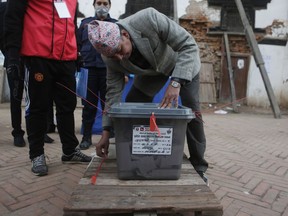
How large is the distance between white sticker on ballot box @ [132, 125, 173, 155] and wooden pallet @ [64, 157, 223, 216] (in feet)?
0.65

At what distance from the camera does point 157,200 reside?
1810 millimetres

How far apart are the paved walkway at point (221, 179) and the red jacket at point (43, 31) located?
105cm

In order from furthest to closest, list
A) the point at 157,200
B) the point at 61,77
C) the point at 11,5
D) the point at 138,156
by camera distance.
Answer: the point at 61,77, the point at 11,5, the point at 138,156, the point at 157,200

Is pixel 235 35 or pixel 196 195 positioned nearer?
pixel 196 195

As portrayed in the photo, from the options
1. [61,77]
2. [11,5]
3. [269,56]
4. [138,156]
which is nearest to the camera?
[138,156]

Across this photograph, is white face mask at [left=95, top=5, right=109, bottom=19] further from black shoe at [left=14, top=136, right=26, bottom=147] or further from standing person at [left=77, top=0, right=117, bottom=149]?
black shoe at [left=14, top=136, right=26, bottom=147]

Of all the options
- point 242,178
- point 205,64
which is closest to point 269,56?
point 205,64

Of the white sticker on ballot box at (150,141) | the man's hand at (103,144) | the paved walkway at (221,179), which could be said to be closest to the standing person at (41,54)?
the paved walkway at (221,179)

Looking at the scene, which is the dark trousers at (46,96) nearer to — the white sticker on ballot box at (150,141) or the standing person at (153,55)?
the standing person at (153,55)

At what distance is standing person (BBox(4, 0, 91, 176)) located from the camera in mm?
2582

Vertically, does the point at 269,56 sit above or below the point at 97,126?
above

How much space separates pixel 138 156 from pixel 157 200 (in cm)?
36

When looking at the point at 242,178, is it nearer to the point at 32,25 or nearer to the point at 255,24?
the point at 32,25

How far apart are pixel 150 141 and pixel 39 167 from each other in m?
1.23
